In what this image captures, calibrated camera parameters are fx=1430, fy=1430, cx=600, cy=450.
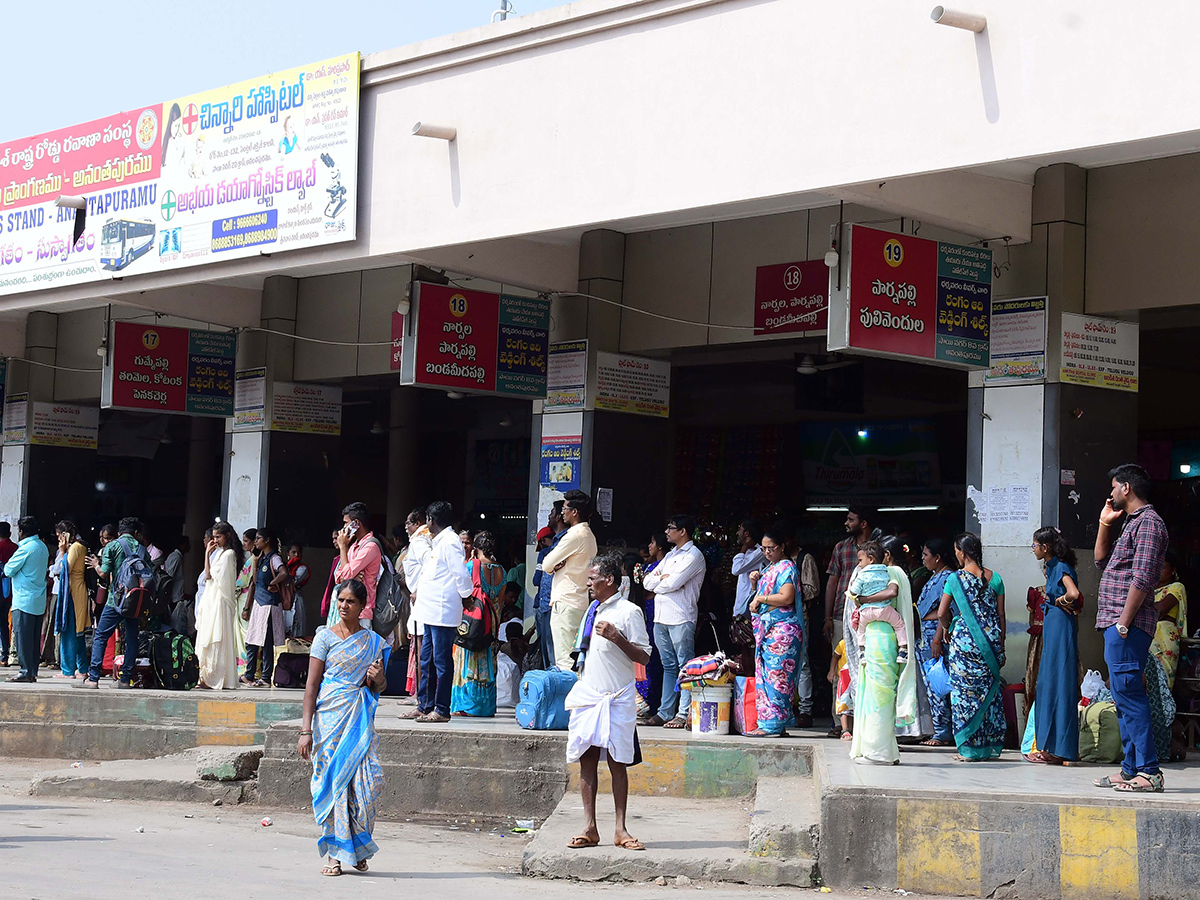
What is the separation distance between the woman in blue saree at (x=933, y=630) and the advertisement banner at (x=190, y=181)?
5731mm

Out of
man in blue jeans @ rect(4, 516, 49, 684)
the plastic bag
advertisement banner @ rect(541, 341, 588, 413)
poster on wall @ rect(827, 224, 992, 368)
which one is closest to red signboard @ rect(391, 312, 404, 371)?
advertisement banner @ rect(541, 341, 588, 413)

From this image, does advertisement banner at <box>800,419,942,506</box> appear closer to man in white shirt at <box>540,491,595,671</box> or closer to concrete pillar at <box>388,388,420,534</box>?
man in white shirt at <box>540,491,595,671</box>

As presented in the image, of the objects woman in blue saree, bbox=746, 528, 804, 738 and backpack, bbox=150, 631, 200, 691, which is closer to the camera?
woman in blue saree, bbox=746, 528, 804, 738

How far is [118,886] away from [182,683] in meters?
6.64

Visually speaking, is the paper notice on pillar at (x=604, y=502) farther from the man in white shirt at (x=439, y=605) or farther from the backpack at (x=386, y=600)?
the man in white shirt at (x=439, y=605)

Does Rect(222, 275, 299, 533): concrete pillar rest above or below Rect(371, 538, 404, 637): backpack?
above

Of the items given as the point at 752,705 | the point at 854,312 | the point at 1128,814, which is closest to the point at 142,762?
the point at 752,705

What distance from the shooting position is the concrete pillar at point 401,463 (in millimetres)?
19938

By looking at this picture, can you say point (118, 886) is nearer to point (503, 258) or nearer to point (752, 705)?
point (752, 705)

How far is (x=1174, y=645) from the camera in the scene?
948 cm

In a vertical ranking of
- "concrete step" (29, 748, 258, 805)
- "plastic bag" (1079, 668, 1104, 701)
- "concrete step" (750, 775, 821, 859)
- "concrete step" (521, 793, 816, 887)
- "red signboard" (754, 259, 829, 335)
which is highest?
"red signboard" (754, 259, 829, 335)

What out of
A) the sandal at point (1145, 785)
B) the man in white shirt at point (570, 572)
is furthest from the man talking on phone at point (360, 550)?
the sandal at point (1145, 785)

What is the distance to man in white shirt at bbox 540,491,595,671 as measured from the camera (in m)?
10.8

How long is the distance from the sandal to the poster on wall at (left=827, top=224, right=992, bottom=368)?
11.3ft
